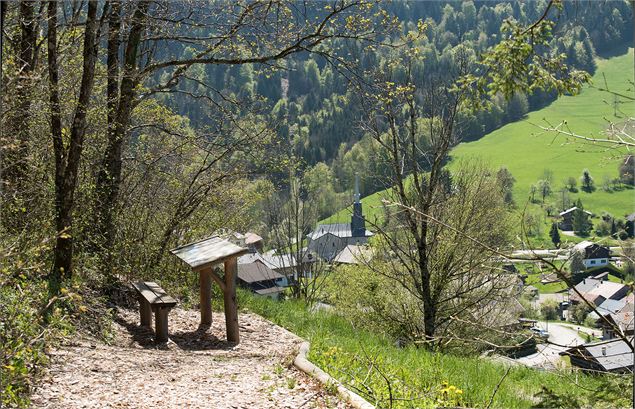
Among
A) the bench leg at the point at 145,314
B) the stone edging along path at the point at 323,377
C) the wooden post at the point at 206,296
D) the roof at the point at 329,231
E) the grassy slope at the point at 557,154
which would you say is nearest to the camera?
the stone edging along path at the point at 323,377

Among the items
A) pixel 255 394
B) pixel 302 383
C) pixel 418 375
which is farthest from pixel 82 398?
pixel 418 375

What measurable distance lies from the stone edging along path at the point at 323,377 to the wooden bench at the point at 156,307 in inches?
75.9

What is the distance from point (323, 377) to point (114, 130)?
5.95 metres

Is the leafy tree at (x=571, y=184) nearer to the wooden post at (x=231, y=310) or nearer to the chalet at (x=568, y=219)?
the chalet at (x=568, y=219)

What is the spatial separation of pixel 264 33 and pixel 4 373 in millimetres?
6822

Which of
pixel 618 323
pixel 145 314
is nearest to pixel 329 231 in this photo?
pixel 145 314

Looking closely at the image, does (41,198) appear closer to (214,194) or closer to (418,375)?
(214,194)

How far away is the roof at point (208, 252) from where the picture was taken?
8359 millimetres

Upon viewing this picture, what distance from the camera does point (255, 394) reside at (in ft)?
19.0

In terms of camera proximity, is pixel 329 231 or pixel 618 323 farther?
pixel 329 231

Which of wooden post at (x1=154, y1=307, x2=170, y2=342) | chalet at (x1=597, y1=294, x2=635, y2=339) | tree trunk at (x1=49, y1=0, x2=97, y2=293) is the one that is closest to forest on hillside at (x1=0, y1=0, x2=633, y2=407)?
tree trunk at (x1=49, y1=0, x2=97, y2=293)

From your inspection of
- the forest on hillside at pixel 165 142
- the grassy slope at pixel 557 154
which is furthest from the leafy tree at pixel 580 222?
the forest on hillside at pixel 165 142

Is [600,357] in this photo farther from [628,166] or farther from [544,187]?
[544,187]

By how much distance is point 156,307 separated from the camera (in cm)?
815
